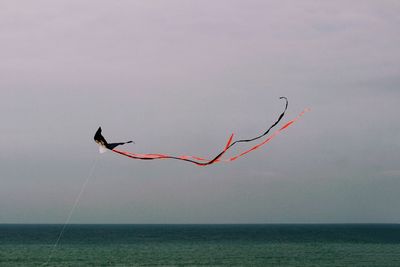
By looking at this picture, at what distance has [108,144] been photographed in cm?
1209

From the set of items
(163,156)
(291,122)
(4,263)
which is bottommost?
(4,263)

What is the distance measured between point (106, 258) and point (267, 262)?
19.5 metres

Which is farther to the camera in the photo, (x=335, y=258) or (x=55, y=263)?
(x=335, y=258)

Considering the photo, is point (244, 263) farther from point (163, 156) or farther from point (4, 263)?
point (163, 156)

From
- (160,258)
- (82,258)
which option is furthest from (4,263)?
(160,258)

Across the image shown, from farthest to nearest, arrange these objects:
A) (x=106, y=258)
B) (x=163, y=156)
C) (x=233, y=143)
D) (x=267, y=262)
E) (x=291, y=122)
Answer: (x=106, y=258) → (x=267, y=262) → (x=291, y=122) → (x=233, y=143) → (x=163, y=156)

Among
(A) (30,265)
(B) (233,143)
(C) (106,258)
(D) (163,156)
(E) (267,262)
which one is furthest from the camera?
(C) (106,258)

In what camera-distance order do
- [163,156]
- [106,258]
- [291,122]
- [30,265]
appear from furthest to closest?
1. [106,258]
2. [30,265]
3. [291,122]
4. [163,156]

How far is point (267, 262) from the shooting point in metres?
67.1

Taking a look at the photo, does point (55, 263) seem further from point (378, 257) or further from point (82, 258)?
point (378, 257)

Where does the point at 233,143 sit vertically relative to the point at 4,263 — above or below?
above

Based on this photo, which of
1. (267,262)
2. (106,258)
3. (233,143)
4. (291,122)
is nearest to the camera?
(233,143)

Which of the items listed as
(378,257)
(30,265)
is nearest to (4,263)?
(30,265)

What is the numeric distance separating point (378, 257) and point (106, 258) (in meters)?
34.4
